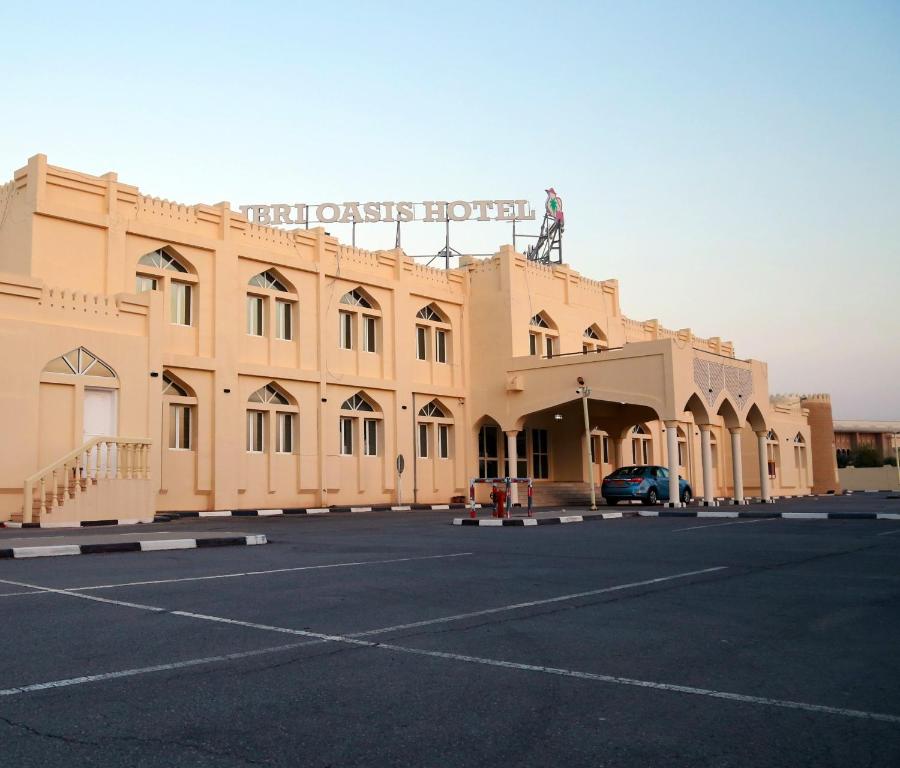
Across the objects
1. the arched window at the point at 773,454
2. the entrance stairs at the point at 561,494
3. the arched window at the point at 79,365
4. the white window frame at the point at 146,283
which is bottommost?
the entrance stairs at the point at 561,494

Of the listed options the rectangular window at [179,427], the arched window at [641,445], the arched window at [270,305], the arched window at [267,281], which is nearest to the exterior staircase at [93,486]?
the rectangular window at [179,427]

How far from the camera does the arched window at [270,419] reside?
1096 inches

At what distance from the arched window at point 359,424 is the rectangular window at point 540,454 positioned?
26.0ft

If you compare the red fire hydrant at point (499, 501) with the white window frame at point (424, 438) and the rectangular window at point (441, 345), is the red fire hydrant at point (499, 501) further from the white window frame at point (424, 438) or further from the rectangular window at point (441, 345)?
the rectangular window at point (441, 345)

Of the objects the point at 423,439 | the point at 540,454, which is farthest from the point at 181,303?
the point at 540,454

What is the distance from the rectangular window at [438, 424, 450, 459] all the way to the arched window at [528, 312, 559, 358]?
4456mm

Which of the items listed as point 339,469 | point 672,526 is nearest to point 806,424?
point 339,469

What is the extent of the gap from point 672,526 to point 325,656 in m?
13.7

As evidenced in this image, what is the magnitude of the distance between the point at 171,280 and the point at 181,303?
0.74 m

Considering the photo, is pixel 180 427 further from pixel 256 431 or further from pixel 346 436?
pixel 346 436

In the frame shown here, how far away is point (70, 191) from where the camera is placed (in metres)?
23.9

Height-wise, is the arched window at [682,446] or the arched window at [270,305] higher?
the arched window at [270,305]

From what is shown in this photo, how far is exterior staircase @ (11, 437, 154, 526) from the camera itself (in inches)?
763

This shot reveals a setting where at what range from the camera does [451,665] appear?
5.17 metres
